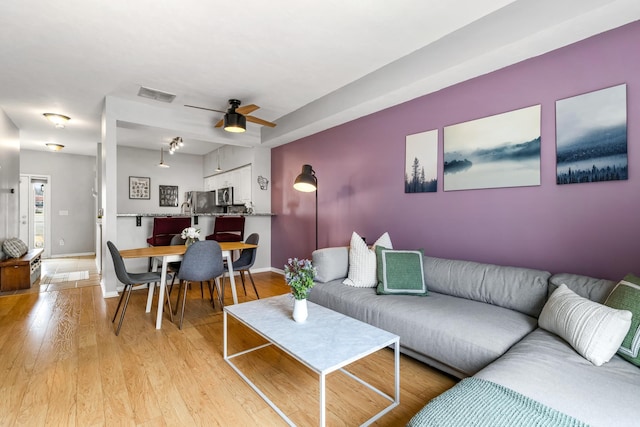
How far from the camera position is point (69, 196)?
7.31m

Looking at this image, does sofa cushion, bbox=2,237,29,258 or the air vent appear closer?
the air vent

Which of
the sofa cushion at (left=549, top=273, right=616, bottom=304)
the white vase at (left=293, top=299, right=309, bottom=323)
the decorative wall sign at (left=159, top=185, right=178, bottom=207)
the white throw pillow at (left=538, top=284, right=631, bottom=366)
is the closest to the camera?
the white throw pillow at (left=538, top=284, right=631, bottom=366)

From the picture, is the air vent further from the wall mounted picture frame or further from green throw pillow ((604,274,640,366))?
green throw pillow ((604,274,640,366))

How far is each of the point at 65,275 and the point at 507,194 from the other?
21.1ft

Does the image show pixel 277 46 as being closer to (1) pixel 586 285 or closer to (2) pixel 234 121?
(2) pixel 234 121

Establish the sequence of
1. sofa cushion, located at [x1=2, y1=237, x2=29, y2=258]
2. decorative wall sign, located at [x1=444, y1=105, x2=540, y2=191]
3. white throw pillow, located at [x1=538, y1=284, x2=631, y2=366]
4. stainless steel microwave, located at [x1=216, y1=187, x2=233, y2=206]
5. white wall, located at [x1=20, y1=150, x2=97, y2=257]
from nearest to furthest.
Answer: white throw pillow, located at [x1=538, y1=284, x2=631, y2=366] → decorative wall sign, located at [x1=444, y1=105, x2=540, y2=191] → sofa cushion, located at [x1=2, y1=237, x2=29, y2=258] → stainless steel microwave, located at [x1=216, y1=187, x2=233, y2=206] → white wall, located at [x1=20, y1=150, x2=97, y2=257]

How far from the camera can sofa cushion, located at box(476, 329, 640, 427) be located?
109 cm

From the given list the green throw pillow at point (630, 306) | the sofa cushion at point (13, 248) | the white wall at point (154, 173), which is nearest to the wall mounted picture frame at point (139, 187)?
the white wall at point (154, 173)

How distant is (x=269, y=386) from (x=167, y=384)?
25.1 inches

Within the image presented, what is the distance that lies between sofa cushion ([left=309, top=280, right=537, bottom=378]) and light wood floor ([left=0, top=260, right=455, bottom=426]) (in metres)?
0.23

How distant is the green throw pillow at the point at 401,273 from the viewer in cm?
253

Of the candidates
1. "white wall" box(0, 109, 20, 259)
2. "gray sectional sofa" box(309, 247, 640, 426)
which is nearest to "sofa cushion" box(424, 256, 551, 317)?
"gray sectional sofa" box(309, 247, 640, 426)

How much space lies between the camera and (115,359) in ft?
7.39

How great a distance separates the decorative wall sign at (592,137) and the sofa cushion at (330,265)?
6.00ft
